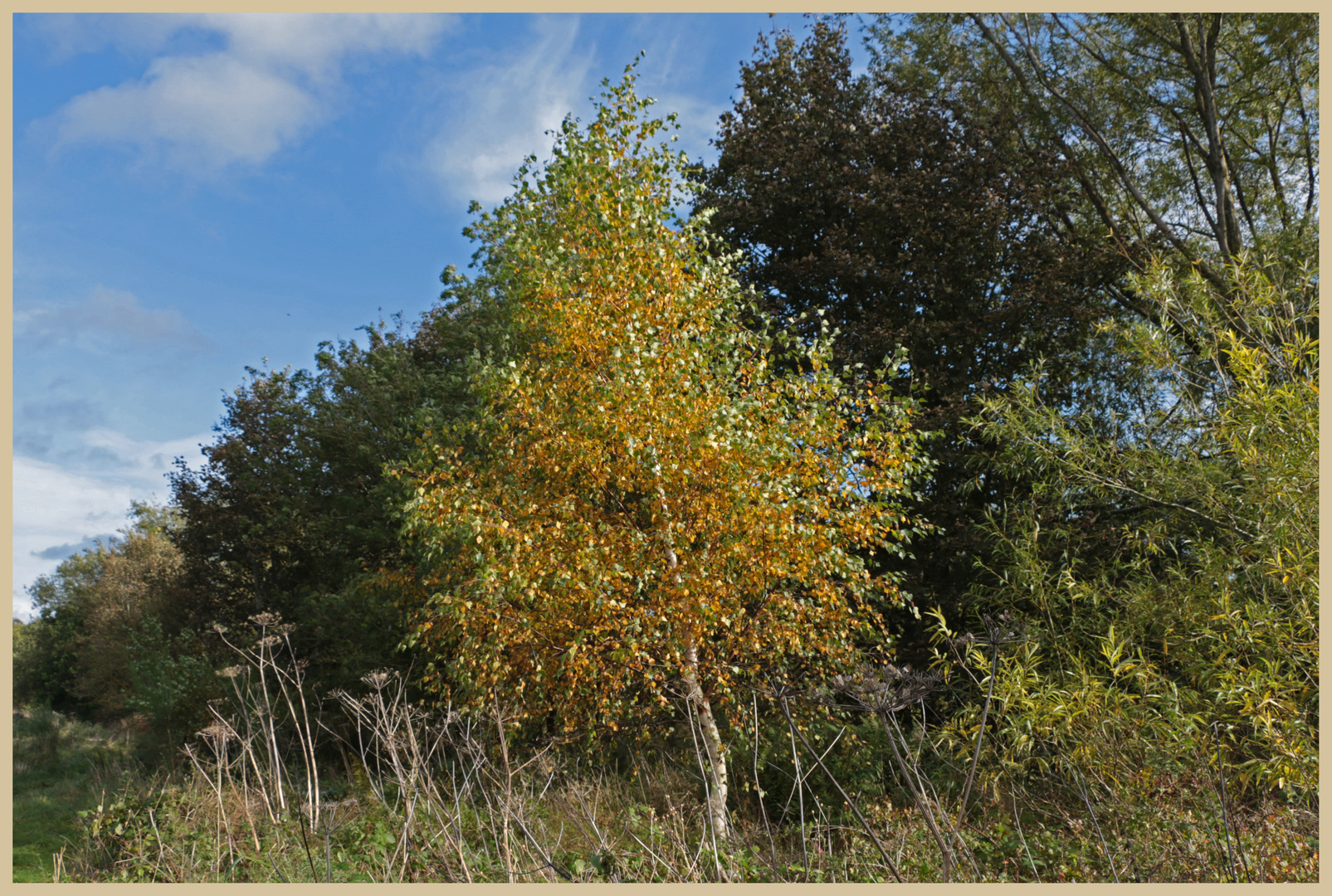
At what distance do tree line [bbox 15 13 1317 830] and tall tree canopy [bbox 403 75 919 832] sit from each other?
0.05 meters

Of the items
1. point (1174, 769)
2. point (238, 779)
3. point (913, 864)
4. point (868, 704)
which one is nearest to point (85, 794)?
point (238, 779)

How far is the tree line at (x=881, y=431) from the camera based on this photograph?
511 centimetres

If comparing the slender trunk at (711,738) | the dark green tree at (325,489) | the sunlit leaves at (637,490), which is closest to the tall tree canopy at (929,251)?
the sunlit leaves at (637,490)

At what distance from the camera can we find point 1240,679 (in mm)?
4285

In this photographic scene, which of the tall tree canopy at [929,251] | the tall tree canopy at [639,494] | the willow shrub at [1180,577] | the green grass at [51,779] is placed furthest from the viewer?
the tall tree canopy at [929,251]

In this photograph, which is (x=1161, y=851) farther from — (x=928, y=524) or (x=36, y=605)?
(x=36, y=605)

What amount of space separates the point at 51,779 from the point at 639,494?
13771 millimetres

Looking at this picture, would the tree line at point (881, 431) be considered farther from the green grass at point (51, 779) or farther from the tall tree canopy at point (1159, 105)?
the green grass at point (51, 779)

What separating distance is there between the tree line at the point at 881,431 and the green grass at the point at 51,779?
1.48 metres

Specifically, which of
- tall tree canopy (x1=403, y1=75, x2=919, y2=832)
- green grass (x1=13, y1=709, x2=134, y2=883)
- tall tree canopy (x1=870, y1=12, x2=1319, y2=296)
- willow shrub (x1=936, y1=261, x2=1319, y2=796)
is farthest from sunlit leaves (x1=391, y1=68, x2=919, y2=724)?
tall tree canopy (x1=870, y1=12, x2=1319, y2=296)

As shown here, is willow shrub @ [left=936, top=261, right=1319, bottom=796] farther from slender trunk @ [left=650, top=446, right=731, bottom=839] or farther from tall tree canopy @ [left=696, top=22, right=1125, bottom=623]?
slender trunk @ [left=650, top=446, right=731, bottom=839]

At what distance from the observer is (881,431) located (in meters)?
6.52

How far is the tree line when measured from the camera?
511 centimetres

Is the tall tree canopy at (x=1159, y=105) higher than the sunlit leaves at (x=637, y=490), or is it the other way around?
the tall tree canopy at (x=1159, y=105)
